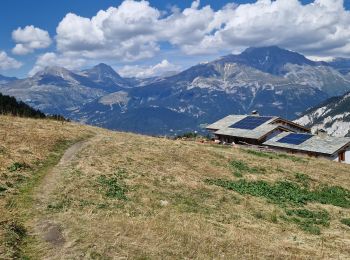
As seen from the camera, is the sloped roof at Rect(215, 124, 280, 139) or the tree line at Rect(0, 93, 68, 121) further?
the sloped roof at Rect(215, 124, 280, 139)

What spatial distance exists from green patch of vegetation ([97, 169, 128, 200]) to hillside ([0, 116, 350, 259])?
0.08 m

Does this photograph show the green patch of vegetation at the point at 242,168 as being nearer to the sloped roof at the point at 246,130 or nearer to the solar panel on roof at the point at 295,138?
the solar panel on roof at the point at 295,138

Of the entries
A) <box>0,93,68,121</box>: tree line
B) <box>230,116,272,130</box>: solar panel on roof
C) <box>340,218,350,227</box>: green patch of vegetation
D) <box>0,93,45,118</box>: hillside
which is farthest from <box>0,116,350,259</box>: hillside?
<box>230,116,272,130</box>: solar panel on roof

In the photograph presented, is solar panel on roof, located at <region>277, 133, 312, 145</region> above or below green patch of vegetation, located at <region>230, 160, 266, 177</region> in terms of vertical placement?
above

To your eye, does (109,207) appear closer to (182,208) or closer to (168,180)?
(182,208)

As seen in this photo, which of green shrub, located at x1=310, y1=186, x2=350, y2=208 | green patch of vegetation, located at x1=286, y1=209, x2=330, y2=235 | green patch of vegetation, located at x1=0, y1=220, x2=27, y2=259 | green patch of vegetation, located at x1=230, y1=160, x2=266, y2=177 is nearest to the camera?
green patch of vegetation, located at x1=0, y1=220, x2=27, y2=259

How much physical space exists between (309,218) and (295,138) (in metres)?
53.0

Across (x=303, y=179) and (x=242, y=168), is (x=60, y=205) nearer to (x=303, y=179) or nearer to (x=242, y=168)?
(x=242, y=168)

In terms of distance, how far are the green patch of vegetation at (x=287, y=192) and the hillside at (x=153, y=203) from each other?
0.43 ft

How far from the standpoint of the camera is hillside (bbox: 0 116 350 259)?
15789 mm

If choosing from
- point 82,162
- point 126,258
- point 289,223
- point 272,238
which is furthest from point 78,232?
point 82,162

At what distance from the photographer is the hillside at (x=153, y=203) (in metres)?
15.8

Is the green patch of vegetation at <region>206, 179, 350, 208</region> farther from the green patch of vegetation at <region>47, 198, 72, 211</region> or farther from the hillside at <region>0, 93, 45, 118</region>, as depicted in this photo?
the hillside at <region>0, 93, 45, 118</region>

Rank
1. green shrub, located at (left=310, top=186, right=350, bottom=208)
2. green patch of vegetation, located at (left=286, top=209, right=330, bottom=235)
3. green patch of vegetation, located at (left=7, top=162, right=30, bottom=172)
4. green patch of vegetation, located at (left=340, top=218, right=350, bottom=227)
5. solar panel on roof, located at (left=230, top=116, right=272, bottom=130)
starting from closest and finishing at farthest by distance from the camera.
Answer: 1. green patch of vegetation, located at (left=286, top=209, right=330, bottom=235)
2. green patch of vegetation, located at (left=340, top=218, right=350, bottom=227)
3. green patch of vegetation, located at (left=7, top=162, right=30, bottom=172)
4. green shrub, located at (left=310, top=186, right=350, bottom=208)
5. solar panel on roof, located at (left=230, top=116, right=272, bottom=130)
